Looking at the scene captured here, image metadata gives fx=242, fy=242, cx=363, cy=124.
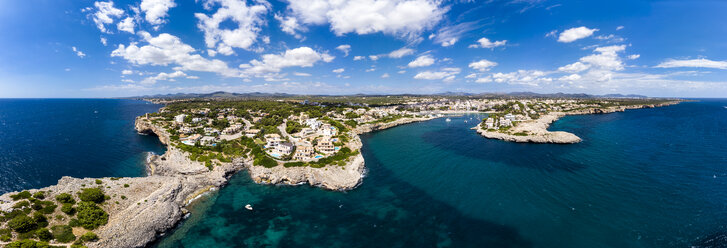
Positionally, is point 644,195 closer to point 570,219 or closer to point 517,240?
point 570,219

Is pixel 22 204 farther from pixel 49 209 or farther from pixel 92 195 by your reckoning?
pixel 92 195

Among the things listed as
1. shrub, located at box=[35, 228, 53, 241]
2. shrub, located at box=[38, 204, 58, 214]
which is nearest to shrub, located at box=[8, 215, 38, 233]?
shrub, located at box=[35, 228, 53, 241]

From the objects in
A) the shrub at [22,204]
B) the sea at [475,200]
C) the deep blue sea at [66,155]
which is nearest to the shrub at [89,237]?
the sea at [475,200]

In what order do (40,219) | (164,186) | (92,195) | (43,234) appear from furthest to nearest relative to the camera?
(164,186) → (92,195) → (40,219) → (43,234)

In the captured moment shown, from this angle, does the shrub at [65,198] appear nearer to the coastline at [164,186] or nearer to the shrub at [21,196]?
the coastline at [164,186]

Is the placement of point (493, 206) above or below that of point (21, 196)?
below

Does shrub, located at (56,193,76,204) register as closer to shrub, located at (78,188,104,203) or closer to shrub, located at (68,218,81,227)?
shrub, located at (78,188,104,203)

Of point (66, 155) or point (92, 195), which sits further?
point (66, 155)

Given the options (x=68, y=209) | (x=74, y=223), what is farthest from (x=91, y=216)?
(x=68, y=209)

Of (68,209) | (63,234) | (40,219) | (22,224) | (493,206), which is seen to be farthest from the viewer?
(493,206)
